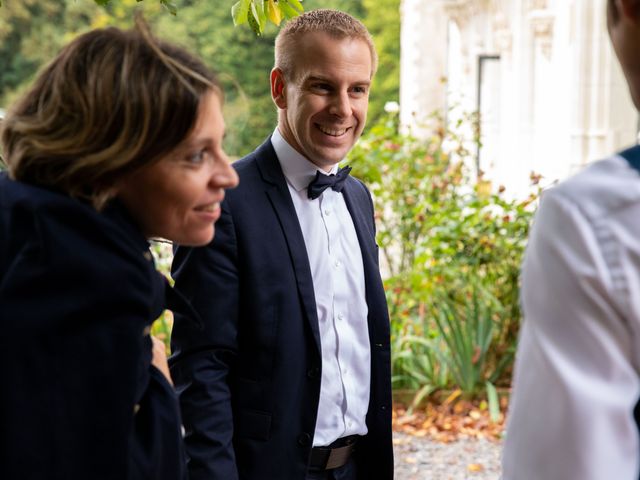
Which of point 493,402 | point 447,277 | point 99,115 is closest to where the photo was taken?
point 99,115

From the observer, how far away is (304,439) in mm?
2553

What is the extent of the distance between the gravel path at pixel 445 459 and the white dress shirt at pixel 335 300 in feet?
9.78

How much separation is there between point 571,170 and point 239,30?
114 feet

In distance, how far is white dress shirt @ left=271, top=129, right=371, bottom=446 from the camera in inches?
105

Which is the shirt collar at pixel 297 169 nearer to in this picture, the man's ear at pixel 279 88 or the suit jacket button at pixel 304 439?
the man's ear at pixel 279 88

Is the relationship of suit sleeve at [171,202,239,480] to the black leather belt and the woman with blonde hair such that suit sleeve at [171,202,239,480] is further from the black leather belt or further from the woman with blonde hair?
the woman with blonde hair

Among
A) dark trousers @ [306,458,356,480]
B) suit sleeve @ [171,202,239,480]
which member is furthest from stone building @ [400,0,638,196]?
suit sleeve @ [171,202,239,480]

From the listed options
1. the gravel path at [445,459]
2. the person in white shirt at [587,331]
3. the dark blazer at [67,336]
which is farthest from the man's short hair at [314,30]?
the gravel path at [445,459]

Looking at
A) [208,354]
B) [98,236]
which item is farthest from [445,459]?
[98,236]

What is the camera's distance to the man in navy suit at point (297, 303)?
2488 mm

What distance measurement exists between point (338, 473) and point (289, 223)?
27.5 inches

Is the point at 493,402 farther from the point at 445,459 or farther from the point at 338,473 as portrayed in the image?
the point at 338,473

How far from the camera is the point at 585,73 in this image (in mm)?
10453

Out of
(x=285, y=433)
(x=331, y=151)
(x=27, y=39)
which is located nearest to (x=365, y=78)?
(x=331, y=151)
